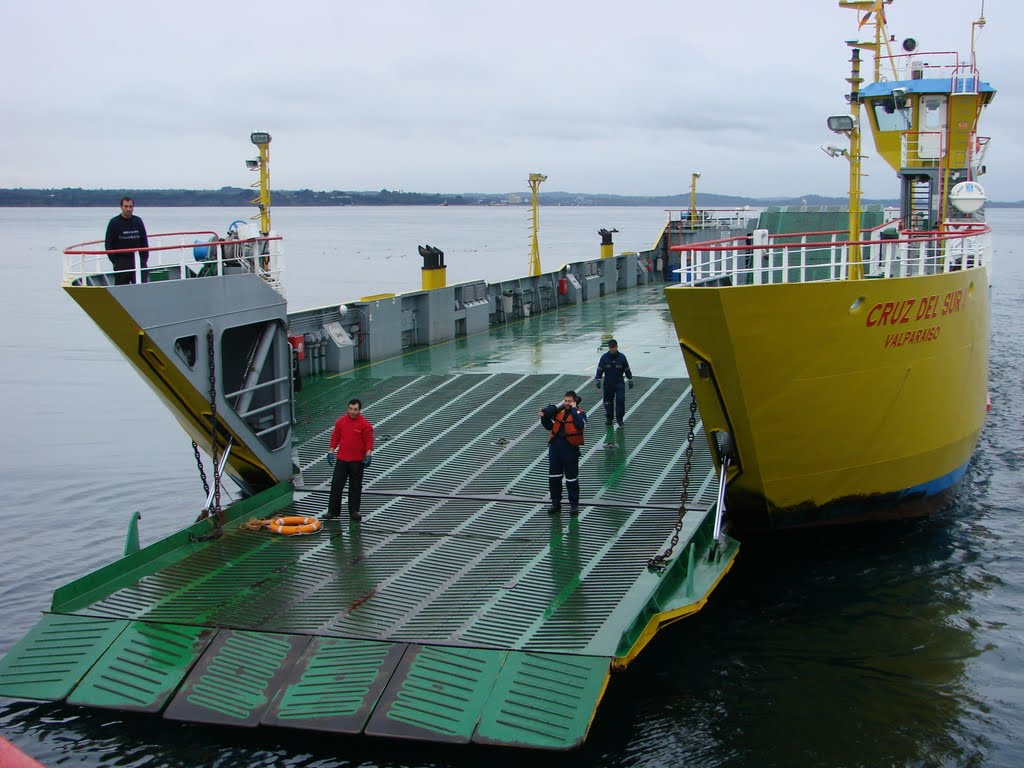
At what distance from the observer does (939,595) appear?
12188 millimetres

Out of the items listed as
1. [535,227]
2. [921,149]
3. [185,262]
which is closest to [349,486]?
[185,262]

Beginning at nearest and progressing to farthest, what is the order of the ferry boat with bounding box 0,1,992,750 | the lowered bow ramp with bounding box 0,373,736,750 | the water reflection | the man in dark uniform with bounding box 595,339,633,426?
the lowered bow ramp with bounding box 0,373,736,750 < the ferry boat with bounding box 0,1,992,750 < the water reflection < the man in dark uniform with bounding box 595,339,633,426

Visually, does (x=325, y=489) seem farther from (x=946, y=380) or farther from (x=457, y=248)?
(x=457, y=248)

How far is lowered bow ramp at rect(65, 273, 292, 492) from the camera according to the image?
1095cm

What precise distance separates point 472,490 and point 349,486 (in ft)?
5.35

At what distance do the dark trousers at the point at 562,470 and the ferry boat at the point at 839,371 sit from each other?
165cm

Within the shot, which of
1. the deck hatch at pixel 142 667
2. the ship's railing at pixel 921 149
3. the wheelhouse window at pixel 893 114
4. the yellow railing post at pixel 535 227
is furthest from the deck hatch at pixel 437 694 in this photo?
the yellow railing post at pixel 535 227

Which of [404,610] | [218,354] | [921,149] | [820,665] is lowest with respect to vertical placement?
[820,665]

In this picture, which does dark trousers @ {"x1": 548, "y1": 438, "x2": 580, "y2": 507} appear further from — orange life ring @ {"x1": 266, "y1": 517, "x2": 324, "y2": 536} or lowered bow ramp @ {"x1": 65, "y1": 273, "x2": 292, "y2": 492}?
lowered bow ramp @ {"x1": 65, "y1": 273, "x2": 292, "y2": 492}

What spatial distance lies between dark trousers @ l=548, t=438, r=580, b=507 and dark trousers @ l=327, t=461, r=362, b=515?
2.08 m

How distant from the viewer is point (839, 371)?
38.0 feet

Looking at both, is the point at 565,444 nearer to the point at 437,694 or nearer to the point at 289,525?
the point at 289,525

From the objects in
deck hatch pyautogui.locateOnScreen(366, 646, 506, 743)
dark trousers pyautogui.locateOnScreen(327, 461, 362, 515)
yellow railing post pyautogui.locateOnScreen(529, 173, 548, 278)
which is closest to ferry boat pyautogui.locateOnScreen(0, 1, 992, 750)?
deck hatch pyautogui.locateOnScreen(366, 646, 506, 743)

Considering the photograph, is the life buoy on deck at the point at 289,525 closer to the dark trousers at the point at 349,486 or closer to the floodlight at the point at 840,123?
the dark trousers at the point at 349,486
